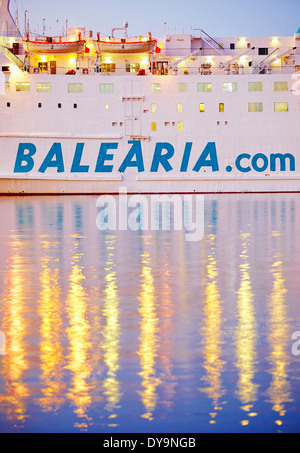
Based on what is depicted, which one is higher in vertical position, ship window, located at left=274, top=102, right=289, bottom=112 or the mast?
the mast

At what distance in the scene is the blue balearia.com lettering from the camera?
2983 centimetres

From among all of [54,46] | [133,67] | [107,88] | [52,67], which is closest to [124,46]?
[133,67]

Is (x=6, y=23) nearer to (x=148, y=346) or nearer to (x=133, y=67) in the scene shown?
(x=133, y=67)

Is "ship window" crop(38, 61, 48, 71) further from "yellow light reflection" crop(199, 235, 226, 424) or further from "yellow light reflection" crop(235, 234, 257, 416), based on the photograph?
"yellow light reflection" crop(235, 234, 257, 416)

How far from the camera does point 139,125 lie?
3017 centimetres

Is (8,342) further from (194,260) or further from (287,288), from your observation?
(194,260)

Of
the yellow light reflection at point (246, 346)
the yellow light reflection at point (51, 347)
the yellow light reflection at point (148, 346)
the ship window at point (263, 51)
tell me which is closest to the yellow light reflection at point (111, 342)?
the yellow light reflection at point (148, 346)

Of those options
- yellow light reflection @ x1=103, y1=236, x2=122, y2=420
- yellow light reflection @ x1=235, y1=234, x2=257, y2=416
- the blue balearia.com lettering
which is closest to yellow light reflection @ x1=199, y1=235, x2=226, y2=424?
yellow light reflection @ x1=235, y1=234, x2=257, y2=416

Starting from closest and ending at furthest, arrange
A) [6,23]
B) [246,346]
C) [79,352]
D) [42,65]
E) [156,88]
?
[79,352], [246,346], [156,88], [42,65], [6,23]

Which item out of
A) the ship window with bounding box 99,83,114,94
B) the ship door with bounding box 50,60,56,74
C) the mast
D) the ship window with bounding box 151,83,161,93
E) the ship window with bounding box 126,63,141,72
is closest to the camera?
the ship window with bounding box 99,83,114,94

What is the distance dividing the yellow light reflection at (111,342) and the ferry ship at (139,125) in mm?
22328

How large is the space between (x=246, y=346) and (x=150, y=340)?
66 cm

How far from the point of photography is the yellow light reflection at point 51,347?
3.54 metres
